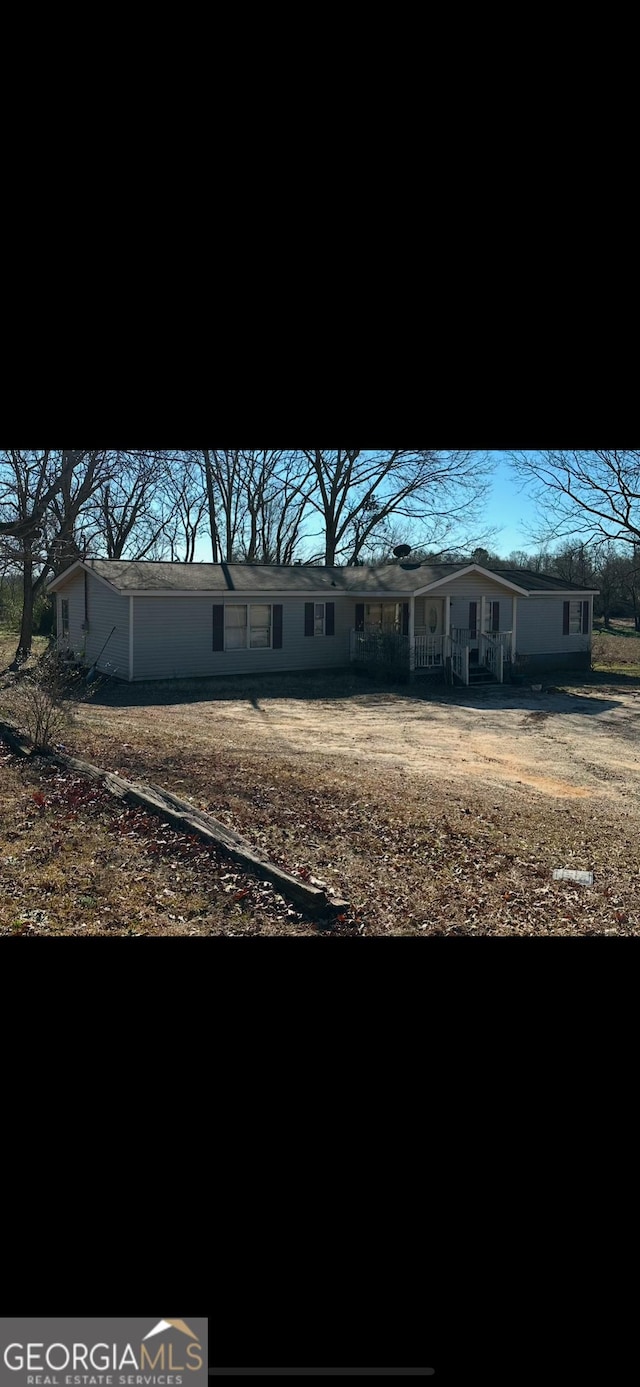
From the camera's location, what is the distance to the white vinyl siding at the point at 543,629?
24562 mm

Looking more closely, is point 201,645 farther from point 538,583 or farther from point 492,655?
point 538,583

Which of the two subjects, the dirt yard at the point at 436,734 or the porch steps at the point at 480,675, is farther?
the porch steps at the point at 480,675

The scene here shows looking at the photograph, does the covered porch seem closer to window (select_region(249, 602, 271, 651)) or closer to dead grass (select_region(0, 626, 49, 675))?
window (select_region(249, 602, 271, 651))

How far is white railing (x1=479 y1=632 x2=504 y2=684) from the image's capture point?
71.0ft


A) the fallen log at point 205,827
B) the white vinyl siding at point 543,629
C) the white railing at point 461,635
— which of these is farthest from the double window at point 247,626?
the fallen log at point 205,827

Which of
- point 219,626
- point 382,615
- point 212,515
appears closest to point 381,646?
point 382,615

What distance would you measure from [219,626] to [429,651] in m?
5.59

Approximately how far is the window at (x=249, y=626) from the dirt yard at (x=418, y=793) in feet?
13.4

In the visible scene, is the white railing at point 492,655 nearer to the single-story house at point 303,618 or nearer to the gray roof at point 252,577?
the single-story house at point 303,618

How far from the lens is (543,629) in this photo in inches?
980

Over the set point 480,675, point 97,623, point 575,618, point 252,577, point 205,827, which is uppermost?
point 252,577

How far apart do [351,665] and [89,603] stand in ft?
23.9
